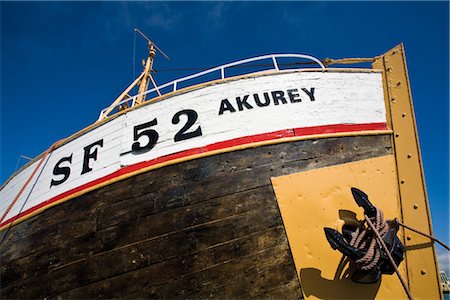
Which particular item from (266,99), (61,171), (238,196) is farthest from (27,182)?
(266,99)

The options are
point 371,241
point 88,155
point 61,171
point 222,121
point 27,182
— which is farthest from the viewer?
point 27,182

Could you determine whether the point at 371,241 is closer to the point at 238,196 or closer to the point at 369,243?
the point at 369,243

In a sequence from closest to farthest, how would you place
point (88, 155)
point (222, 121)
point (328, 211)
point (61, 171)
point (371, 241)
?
point (371, 241)
point (328, 211)
point (222, 121)
point (88, 155)
point (61, 171)

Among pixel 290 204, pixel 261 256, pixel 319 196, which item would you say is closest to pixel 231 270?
pixel 261 256

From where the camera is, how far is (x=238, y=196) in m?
3.21

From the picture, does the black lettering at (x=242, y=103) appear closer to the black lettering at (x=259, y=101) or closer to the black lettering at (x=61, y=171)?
the black lettering at (x=259, y=101)

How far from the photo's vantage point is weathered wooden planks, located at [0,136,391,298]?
114 inches

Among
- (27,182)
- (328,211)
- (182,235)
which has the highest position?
(27,182)

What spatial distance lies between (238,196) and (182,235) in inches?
28.4

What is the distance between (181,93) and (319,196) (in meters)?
2.19

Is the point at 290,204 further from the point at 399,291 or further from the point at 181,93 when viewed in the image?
the point at 181,93

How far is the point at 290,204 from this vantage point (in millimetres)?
3123

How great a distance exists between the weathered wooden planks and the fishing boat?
12mm

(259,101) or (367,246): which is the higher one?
(259,101)
